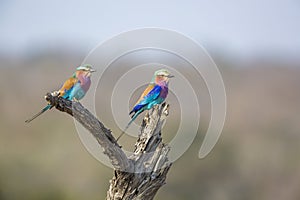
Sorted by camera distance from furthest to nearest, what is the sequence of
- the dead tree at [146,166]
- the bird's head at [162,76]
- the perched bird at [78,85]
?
the dead tree at [146,166] → the bird's head at [162,76] → the perched bird at [78,85]

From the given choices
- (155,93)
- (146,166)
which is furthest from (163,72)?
(146,166)

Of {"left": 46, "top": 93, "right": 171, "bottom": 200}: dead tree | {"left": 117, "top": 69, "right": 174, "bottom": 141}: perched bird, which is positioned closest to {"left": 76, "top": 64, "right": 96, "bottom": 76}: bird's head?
{"left": 117, "top": 69, "right": 174, "bottom": 141}: perched bird

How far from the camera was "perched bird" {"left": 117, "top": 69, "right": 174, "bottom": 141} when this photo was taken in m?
4.90

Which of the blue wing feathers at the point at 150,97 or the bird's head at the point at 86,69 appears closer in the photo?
the bird's head at the point at 86,69

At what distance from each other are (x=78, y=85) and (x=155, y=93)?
601 mm

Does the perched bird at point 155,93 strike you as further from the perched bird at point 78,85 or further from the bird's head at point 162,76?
the perched bird at point 78,85

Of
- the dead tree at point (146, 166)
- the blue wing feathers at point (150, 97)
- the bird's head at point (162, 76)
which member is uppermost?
the bird's head at point (162, 76)

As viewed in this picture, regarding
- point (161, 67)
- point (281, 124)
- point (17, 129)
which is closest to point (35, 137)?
point (17, 129)

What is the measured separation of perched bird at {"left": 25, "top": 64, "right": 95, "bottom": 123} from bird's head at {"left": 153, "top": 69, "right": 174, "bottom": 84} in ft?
1.67

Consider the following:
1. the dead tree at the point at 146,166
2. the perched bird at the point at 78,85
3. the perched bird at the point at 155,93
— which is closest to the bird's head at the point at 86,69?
the perched bird at the point at 78,85

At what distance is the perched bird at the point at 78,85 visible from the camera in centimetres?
469

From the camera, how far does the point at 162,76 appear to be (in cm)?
490

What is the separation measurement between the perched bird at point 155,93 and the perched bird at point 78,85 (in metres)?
0.41

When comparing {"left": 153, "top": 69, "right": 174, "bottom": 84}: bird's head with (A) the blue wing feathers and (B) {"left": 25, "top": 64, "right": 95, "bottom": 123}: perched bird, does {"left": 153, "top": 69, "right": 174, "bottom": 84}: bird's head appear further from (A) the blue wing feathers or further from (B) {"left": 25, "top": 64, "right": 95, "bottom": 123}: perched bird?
(B) {"left": 25, "top": 64, "right": 95, "bottom": 123}: perched bird
